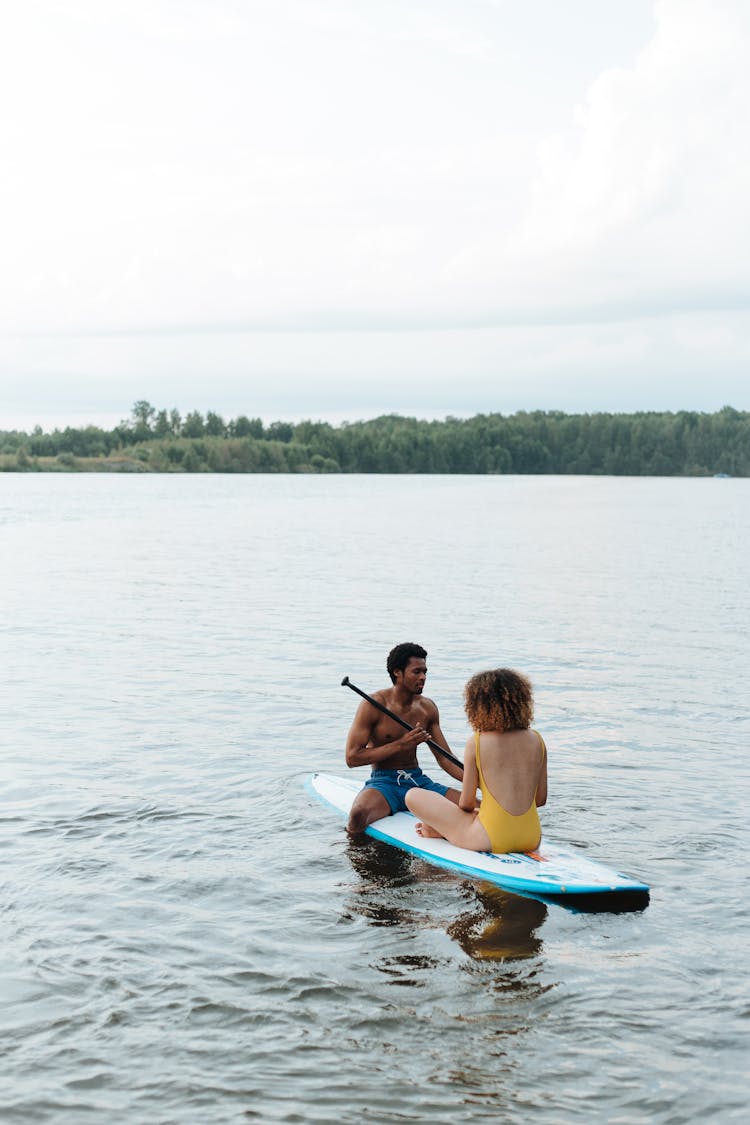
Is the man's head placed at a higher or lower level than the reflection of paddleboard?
higher

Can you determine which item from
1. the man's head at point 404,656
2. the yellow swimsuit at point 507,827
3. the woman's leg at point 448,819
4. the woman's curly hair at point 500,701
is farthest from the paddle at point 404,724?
the woman's curly hair at point 500,701

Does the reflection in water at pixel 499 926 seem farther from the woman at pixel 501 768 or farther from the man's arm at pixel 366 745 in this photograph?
the man's arm at pixel 366 745

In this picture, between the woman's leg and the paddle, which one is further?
the paddle

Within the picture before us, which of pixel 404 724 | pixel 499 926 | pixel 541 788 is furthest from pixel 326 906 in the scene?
pixel 404 724

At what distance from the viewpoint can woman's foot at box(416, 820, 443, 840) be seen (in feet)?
26.3

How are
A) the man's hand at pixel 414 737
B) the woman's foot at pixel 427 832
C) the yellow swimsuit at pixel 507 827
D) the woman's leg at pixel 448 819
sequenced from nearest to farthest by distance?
the yellow swimsuit at pixel 507 827, the woman's leg at pixel 448 819, the woman's foot at pixel 427 832, the man's hand at pixel 414 737

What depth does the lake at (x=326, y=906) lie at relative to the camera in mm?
5156

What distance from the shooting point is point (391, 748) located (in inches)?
332

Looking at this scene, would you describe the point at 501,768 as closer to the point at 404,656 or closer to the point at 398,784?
the point at 404,656

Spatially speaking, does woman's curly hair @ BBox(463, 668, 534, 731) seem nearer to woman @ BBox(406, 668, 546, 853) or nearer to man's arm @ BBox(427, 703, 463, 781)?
woman @ BBox(406, 668, 546, 853)

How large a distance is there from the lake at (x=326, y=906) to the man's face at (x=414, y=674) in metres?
1.23

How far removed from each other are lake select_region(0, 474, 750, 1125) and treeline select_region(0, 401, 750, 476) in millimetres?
141449

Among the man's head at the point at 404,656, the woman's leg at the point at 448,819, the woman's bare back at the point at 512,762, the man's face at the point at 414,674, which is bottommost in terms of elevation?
the woman's leg at the point at 448,819

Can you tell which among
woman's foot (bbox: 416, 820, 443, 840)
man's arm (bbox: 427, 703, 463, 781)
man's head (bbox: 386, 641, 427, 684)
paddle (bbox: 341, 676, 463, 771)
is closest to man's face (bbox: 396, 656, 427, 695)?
man's head (bbox: 386, 641, 427, 684)
